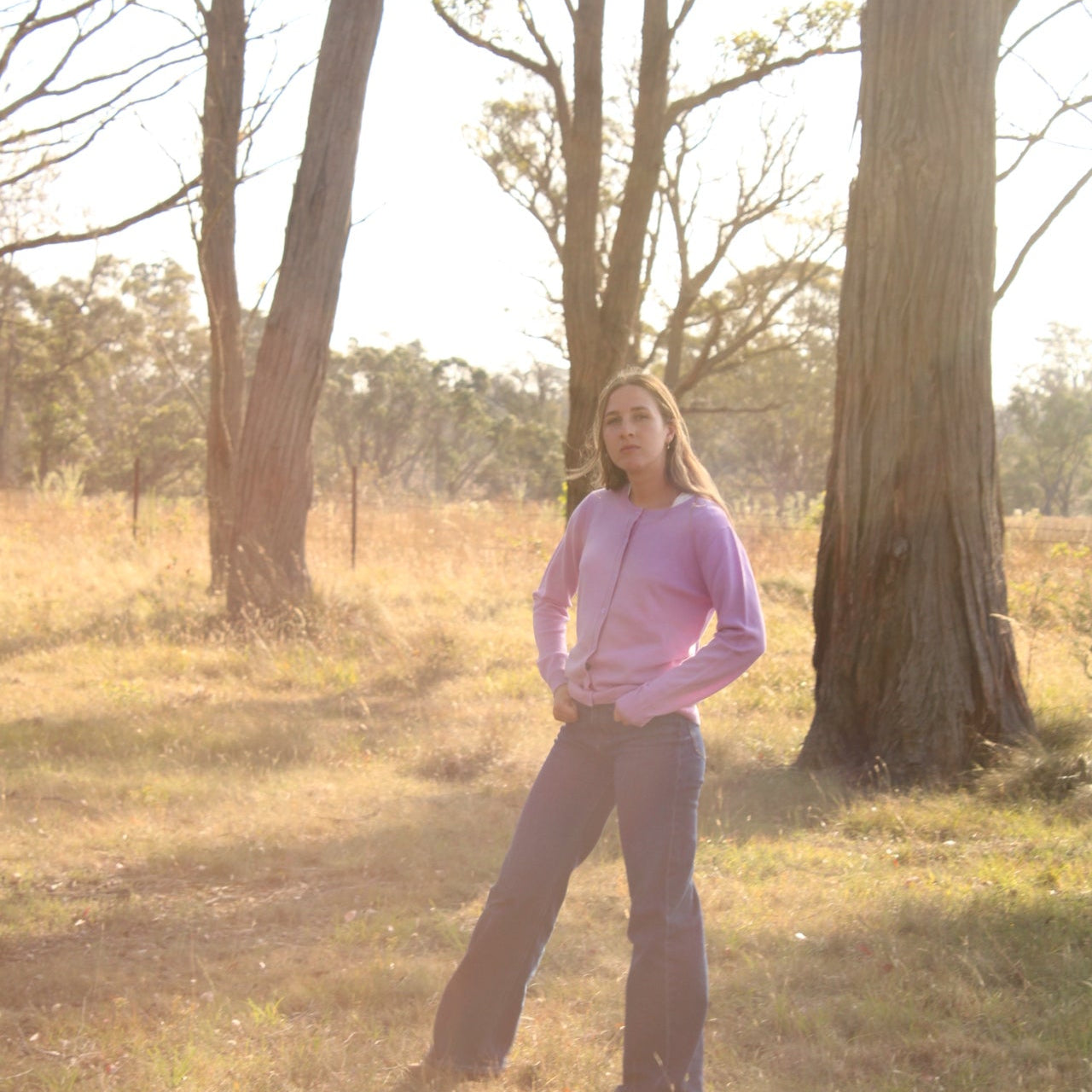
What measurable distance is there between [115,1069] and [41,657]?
642 cm

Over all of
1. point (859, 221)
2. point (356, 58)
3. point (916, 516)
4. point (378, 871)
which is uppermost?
point (356, 58)

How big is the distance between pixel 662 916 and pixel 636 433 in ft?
3.64

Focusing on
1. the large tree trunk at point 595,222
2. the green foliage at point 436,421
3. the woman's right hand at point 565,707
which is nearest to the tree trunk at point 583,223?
the large tree trunk at point 595,222

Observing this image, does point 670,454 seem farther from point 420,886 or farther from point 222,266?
point 222,266

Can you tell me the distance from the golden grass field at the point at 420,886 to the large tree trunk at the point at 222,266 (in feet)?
12.5

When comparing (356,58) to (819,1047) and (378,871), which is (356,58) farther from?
(819,1047)

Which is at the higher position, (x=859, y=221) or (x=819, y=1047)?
(x=859, y=221)

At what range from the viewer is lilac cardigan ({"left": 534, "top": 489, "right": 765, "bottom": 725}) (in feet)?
8.57

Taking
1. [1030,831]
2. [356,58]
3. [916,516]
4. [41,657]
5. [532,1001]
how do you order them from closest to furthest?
[532,1001]
[1030,831]
[916,516]
[41,657]
[356,58]

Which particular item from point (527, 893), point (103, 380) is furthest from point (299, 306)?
point (103, 380)

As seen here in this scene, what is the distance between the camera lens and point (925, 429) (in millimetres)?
5707

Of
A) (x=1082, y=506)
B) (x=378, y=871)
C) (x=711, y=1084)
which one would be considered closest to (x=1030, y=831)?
(x=711, y=1084)

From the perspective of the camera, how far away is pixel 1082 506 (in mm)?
48219

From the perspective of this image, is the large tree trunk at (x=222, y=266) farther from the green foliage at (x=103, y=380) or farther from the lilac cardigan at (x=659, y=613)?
the green foliage at (x=103, y=380)
